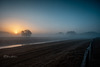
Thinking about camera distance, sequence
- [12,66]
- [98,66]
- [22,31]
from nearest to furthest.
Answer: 1. [12,66]
2. [98,66]
3. [22,31]

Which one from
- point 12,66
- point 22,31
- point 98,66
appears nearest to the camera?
point 12,66

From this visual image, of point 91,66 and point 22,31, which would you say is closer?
point 91,66

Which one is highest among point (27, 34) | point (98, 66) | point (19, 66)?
point (27, 34)

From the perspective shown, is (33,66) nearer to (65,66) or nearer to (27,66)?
(27,66)

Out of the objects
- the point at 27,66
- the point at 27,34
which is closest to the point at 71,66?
the point at 27,66

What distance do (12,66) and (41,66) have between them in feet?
10.1

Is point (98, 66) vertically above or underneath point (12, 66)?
underneath

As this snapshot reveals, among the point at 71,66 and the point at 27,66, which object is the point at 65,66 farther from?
the point at 27,66

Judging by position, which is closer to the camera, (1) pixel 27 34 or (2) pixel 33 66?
(2) pixel 33 66

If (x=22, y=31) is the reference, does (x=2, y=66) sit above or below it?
below

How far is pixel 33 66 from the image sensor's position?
835cm

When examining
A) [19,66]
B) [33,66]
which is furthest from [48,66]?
[19,66]

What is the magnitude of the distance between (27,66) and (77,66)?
5.50m

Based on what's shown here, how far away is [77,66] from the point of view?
8430mm
